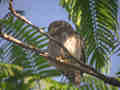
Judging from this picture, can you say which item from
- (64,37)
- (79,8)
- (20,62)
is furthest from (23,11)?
(64,37)

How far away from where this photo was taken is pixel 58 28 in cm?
260

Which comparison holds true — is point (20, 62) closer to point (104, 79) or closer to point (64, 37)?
point (104, 79)

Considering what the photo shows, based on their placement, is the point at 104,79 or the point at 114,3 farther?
the point at 114,3

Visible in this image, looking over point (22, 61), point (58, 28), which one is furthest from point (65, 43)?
point (22, 61)

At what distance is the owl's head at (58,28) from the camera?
255 cm

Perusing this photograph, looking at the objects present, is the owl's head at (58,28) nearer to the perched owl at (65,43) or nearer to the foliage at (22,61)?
the perched owl at (65,43)

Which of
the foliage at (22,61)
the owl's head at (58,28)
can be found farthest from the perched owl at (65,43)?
the foliage at (22,61)

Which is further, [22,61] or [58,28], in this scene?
[58,28]

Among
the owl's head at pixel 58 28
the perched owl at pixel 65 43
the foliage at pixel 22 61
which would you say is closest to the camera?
the foliage at pixel 22 61

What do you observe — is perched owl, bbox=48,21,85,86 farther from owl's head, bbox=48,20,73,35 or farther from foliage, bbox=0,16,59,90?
foliage, bbox=0,16,59,90

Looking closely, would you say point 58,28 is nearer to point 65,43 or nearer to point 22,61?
point 65,43

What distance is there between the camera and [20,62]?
1.35m

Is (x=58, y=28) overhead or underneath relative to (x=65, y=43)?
overhead

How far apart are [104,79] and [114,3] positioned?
737 millimetres
